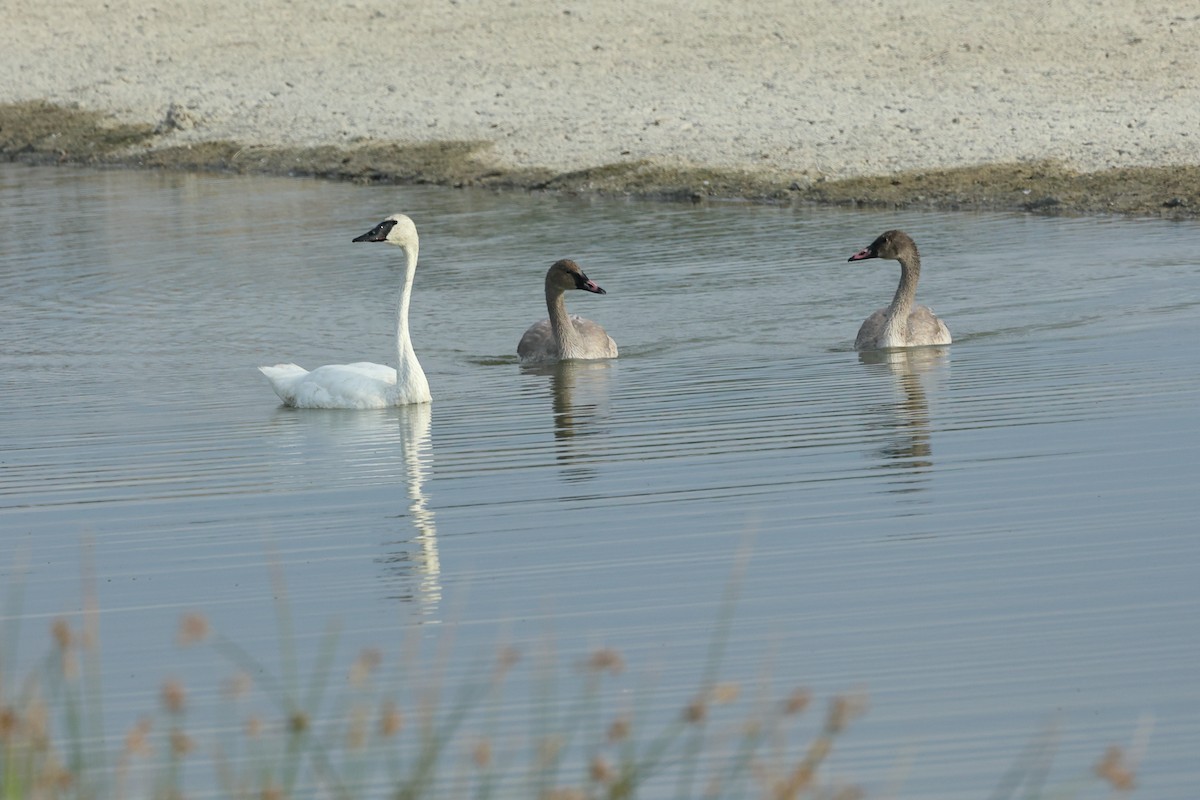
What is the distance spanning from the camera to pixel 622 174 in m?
19.7

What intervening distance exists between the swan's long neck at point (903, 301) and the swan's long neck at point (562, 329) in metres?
1.86

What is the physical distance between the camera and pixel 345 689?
5266 millimetres

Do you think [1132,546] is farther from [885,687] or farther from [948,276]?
[948,276]

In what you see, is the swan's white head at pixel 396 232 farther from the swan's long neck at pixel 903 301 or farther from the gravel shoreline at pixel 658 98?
the gravel shoreline at pixel 658 98

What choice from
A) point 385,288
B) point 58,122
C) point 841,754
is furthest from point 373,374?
point 58,122

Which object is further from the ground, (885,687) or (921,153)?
(921,153)

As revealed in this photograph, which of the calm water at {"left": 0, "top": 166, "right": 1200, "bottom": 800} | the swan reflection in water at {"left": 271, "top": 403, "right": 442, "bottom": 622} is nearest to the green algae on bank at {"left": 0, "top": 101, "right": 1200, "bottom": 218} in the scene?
the calm water at {"left": 0, "top": 166, "right": 1200, "bottom": 800}

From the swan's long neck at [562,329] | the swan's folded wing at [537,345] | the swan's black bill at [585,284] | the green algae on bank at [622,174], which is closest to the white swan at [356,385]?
the swan's long neck at [562,329]

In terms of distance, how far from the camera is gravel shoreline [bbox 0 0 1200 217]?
18.2 m

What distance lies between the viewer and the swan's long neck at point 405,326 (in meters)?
10.5

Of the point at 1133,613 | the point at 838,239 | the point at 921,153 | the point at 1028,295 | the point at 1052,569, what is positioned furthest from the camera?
the point at 921,153

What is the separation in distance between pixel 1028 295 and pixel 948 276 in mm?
1308

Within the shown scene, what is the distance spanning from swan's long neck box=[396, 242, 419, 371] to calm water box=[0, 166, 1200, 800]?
11.3 inches

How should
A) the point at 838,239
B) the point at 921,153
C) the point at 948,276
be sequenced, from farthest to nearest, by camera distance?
the point at 921,153 → the point at 838,239 → the point at 948,276
